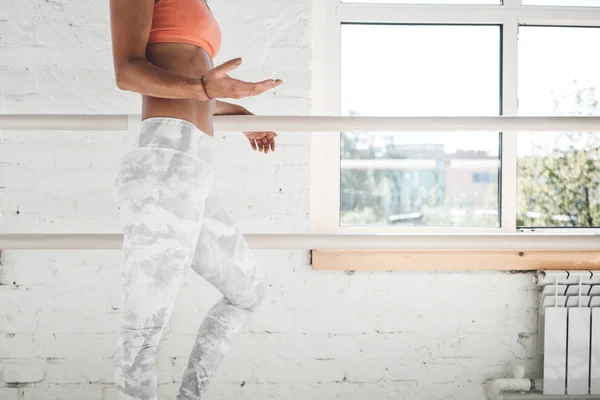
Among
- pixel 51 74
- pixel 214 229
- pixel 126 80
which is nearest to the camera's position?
pixel 126 80

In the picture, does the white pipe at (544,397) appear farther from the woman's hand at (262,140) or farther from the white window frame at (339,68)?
the woman's hand at (262,140)

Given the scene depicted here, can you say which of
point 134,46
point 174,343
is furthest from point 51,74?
point 134,46

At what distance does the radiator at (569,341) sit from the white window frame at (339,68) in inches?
12.3

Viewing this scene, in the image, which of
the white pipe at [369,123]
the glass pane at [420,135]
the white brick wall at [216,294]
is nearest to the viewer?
the white pipe at [369,123]

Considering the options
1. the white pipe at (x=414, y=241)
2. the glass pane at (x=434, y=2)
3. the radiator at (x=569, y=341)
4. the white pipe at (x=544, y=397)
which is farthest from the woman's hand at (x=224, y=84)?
the white pipe at (x=544, y=397)

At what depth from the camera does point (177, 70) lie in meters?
1.12

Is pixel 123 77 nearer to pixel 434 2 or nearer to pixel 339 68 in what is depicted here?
pixel 339 68

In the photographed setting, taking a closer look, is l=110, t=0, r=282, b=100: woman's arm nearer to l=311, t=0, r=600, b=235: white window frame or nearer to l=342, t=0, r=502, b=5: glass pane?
l=311, t=0, r=600, b=235: white window frame

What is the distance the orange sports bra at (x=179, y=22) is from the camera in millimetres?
1104

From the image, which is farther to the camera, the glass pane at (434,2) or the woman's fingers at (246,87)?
the glass pane at (434,2)

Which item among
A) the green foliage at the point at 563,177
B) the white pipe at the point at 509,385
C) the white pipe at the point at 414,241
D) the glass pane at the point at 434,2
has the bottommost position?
the white pipe at the point at 509,385

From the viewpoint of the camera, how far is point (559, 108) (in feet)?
7.85

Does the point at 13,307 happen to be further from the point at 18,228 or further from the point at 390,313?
the point at 390,313

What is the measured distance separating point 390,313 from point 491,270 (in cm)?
43
